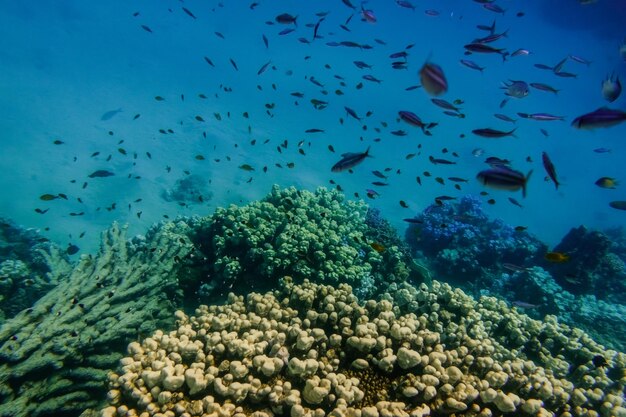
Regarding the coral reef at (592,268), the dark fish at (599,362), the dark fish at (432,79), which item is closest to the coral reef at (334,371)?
the dark fish at (599,362)

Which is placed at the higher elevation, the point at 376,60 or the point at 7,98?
the point at 376,60

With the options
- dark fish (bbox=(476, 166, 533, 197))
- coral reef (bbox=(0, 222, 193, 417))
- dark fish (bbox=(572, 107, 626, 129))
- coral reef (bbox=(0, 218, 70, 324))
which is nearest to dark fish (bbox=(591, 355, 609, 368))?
dark fish (bbox=(476, 166, 533, 197))

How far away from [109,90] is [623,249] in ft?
170

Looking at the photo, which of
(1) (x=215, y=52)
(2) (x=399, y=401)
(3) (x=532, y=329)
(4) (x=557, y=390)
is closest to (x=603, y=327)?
(3) (x=532, y=329)

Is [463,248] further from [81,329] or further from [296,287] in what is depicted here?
[81,329]

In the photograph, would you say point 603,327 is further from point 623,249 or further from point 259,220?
point 623,249

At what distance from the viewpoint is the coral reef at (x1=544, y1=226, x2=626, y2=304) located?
11.3 meters

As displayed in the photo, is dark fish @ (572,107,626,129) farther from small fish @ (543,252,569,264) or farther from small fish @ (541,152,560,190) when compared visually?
small fish @ (543,252,569,264)

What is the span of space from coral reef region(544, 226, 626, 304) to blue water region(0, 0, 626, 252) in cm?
699

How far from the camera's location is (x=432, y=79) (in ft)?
12.1

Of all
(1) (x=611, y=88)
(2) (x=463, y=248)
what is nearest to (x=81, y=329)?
(1) (x=611, y=88)

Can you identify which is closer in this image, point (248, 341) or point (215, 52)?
point (248, 341)

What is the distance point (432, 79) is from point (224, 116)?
41.6 meters

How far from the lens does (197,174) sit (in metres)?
23.3
